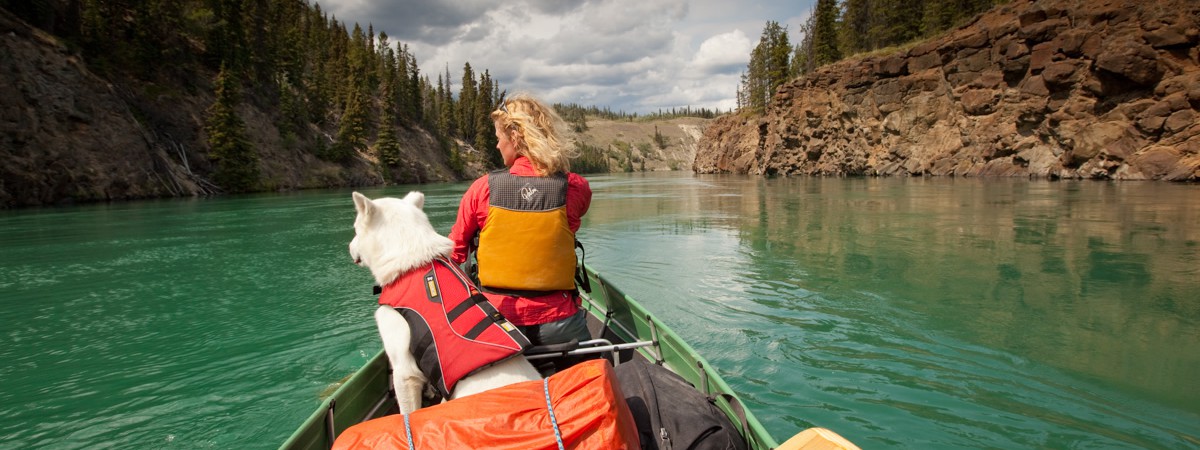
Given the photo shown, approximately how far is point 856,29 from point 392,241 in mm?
80006

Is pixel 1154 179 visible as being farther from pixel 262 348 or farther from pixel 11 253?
pixel 11 253

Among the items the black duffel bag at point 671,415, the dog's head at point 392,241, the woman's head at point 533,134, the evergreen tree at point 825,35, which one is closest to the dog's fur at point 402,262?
the dog's head at point 392,241

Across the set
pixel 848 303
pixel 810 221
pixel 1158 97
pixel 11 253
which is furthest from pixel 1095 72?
pixel 11 253

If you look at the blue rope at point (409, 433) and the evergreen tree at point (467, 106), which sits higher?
the evergreen tree at point (467, 106)

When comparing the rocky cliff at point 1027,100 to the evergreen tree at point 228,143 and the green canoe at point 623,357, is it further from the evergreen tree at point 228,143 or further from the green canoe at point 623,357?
the evergreen tree at point 228,143

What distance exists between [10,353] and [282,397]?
421 cm

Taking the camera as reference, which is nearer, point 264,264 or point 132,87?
point 264,264

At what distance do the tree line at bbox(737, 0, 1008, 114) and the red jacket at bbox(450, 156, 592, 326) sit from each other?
59.9 metres

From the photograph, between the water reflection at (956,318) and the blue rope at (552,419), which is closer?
the blue rope at (552,419)

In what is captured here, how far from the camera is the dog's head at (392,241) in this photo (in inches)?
116

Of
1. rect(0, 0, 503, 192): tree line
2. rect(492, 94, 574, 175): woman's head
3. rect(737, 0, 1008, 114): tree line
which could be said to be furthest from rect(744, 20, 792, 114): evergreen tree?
rect(492, 94, 574, 175): woman's head

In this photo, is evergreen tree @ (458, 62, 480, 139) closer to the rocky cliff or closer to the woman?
the rocky cliff

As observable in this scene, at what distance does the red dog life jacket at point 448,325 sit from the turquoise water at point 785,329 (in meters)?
2.63

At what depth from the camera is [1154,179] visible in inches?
1093
